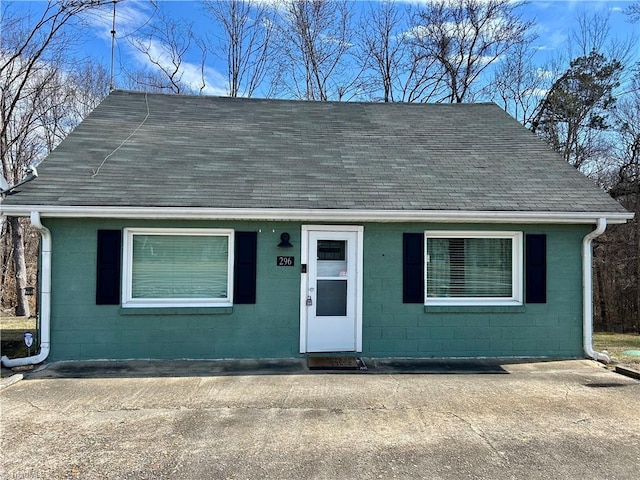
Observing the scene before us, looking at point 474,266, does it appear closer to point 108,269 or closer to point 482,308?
point 482,308

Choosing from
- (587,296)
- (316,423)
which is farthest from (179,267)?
(587,296)

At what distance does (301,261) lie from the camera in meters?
6.77

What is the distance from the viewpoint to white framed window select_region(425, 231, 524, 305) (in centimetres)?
710

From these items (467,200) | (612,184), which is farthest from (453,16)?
(467,200)

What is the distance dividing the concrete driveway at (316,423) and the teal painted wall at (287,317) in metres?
0.43

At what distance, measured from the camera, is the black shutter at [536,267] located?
23.0ft

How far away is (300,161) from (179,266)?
2.95 meters

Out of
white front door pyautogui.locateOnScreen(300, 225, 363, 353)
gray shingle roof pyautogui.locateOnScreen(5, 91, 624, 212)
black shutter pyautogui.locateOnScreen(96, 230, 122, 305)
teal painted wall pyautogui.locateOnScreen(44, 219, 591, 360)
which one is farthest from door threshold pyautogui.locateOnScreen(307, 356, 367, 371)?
black shutter pyautogui.locateOnScreen(96, 230, 122, 305)

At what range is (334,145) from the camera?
351 inches

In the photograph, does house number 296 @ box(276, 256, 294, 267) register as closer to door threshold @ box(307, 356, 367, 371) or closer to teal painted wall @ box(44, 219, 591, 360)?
teal painted wall @ box(44, 219, 591, 360)

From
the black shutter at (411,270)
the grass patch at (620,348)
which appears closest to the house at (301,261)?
the black shutter at (411,270)

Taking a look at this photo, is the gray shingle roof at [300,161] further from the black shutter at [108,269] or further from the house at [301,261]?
the black shutter at [108,269]

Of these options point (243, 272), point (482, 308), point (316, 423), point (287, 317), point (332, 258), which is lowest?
point (316, 423)

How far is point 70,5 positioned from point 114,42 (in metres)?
2.55
